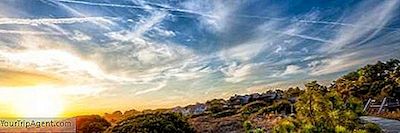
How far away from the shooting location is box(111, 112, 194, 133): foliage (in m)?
15.2

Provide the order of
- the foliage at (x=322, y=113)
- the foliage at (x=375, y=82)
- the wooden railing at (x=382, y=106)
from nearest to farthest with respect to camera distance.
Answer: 1. the foliage at (x=322, y=113)
2. the wooden railing at (x=382, y=106)
3. the foliage at (x=375, y=82)

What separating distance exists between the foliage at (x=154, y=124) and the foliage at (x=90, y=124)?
4790 millimetres

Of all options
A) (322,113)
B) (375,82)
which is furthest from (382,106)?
(322,113)

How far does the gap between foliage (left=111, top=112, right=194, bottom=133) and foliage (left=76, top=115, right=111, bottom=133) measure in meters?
4.79

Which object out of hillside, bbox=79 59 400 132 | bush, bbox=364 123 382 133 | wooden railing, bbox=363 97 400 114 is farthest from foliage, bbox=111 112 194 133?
wooden railing, bbox=363 97 400 114

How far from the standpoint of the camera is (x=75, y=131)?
→ 20.5 metres

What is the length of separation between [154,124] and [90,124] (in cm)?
656

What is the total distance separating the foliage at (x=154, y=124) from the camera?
15.2 meters

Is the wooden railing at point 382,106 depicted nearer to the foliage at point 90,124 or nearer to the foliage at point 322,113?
the foliage at point 90,124

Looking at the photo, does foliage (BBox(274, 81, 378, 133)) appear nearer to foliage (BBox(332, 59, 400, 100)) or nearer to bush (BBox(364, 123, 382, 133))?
bush (BBox(364, 123, 382, 133))

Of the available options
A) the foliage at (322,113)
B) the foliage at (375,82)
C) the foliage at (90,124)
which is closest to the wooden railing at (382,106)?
the foliage at (375,82)

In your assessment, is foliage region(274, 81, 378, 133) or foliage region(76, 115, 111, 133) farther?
foliage region(76, 115, 111, 133)

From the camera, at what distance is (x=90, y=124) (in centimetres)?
2102

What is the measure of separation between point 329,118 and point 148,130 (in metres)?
8.74
